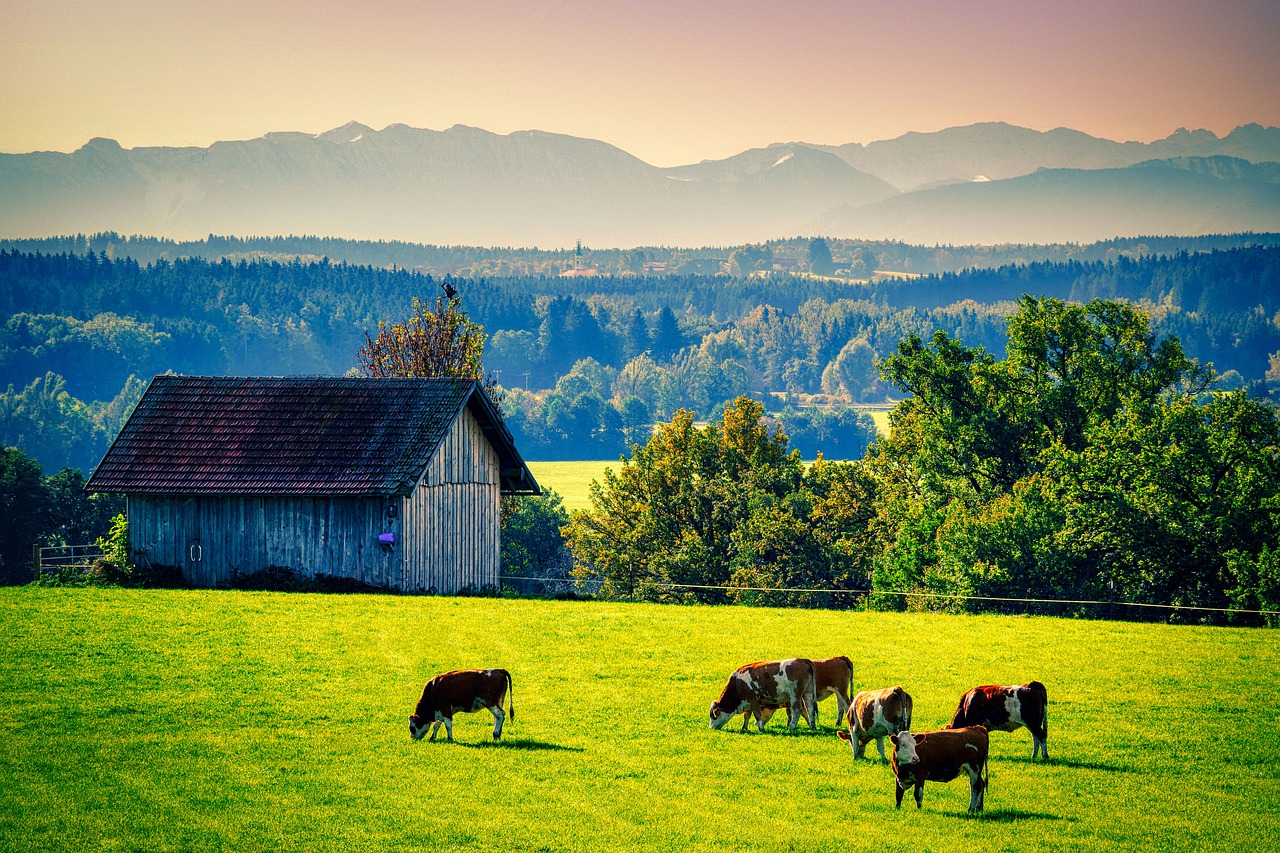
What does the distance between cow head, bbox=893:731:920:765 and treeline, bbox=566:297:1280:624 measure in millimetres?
24645

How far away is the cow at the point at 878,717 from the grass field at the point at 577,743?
0.40 metres

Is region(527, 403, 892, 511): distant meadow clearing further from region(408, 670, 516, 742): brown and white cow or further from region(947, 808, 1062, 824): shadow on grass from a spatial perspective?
region(947, 808, 1062, 824): shadow on grass

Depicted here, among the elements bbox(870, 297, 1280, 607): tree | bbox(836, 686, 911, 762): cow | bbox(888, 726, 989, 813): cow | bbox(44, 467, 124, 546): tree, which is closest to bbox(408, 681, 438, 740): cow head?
bbox(836, 686, 911, 762): cow

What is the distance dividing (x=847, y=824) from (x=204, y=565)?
30147 millimetres

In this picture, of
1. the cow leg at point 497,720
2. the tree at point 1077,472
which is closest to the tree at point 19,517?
the tree at point 1077,472

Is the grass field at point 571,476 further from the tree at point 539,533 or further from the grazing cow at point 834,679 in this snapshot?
the grazing cow at point 834,679

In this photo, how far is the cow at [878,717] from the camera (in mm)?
19250

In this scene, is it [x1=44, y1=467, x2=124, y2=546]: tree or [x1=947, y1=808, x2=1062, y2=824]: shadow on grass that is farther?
[x1=44, y1=467, x2=124, y2=546]: tree

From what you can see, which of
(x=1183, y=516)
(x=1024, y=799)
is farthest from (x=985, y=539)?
(x=1024, y=799)

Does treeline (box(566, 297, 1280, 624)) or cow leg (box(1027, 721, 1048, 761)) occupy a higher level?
treeline (box(566, 297, 1280, 624))

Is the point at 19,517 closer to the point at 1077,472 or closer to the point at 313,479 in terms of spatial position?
the point at 313,479

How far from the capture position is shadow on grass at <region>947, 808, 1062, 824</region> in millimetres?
17094

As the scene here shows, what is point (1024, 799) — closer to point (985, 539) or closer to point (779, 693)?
point (779, 693)

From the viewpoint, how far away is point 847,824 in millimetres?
16953
